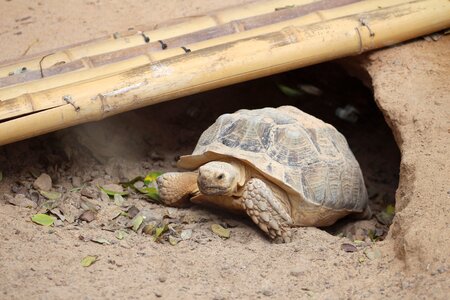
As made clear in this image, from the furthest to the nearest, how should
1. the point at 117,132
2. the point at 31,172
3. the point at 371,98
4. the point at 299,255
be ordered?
1. the point at 371,98
2. the point at 117,132
3. the point at 31,172
4. the point at 299,255

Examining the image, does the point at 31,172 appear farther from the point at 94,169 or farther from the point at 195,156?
the point at 195,156

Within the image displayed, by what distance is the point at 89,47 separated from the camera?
15.2 feet

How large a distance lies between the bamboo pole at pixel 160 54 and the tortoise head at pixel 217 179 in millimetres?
800

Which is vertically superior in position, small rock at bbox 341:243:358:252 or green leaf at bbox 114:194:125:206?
green leaf at bbox 114:194:125:206

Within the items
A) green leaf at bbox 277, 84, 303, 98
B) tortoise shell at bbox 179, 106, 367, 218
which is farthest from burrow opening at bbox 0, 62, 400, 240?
tortoise shell at bbox 179, 106, 367, 218

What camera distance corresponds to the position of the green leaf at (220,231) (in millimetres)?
4062

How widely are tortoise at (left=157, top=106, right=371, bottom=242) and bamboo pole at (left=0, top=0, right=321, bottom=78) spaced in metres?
0.80

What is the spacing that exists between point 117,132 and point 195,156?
0.94 meters

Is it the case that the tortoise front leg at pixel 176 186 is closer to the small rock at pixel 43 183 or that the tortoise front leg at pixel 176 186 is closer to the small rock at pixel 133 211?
the small rock at pixel 133 211

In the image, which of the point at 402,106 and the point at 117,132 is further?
the point at 117,132

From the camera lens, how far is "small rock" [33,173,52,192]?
14.0 ft

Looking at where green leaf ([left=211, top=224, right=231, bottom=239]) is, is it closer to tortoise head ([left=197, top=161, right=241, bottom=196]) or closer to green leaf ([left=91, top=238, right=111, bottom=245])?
tortoise head ([left=197, top=161, right=241, bottom=196])

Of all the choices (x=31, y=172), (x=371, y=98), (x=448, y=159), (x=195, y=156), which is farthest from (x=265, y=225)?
(x=371, y=98)

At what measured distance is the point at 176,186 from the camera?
427 cm
